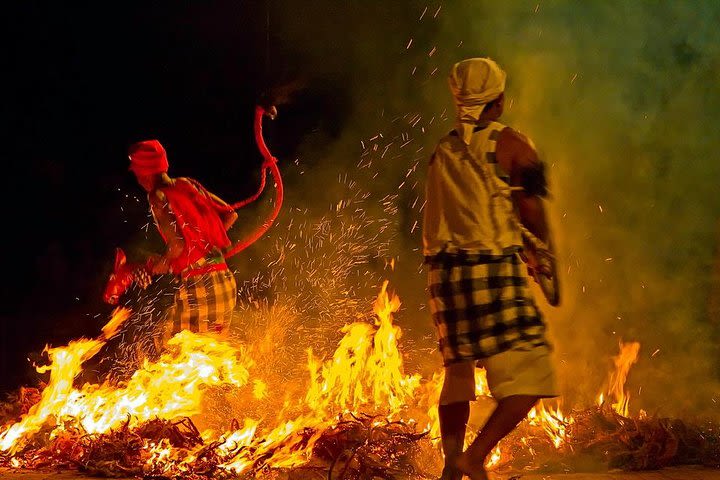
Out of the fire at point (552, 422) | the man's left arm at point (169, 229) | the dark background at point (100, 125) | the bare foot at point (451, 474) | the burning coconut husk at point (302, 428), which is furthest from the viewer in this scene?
the dark background at point (100, 125)

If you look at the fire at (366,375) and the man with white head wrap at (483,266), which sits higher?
the man with white head wrap at (483,266)

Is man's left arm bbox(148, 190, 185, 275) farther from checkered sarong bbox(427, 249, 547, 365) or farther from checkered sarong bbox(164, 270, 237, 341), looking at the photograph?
checkered sarong bbox(427, 249, 547, 365)

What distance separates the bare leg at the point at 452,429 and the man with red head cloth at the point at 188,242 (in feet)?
7.67

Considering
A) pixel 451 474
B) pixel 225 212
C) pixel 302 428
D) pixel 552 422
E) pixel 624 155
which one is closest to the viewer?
pixel 451 474

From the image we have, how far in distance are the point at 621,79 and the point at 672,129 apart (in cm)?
64

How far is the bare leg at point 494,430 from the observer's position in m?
3.31

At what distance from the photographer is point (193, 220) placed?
541cm

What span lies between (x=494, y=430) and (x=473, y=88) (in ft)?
4.53

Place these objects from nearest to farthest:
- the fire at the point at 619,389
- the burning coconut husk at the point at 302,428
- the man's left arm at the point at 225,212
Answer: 1. the burning coconut husk at the point at 302,428
2. the fire at the point at 619,389
3. the man's left arm at the point at 225,212

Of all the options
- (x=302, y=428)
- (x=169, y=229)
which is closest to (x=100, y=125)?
(x=169, y=229)

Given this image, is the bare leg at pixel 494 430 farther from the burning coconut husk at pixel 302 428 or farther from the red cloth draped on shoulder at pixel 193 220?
the red cloth draped on shoulder at pixel 193 220

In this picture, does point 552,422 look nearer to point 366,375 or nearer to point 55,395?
point 366,375

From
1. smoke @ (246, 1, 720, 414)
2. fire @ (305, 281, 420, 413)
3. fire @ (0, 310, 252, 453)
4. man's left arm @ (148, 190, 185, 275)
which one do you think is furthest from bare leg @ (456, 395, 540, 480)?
smoke @ (246, 1, 720, 414)

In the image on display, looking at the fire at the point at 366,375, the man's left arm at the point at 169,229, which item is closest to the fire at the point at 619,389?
the fire at the point at 366,375
